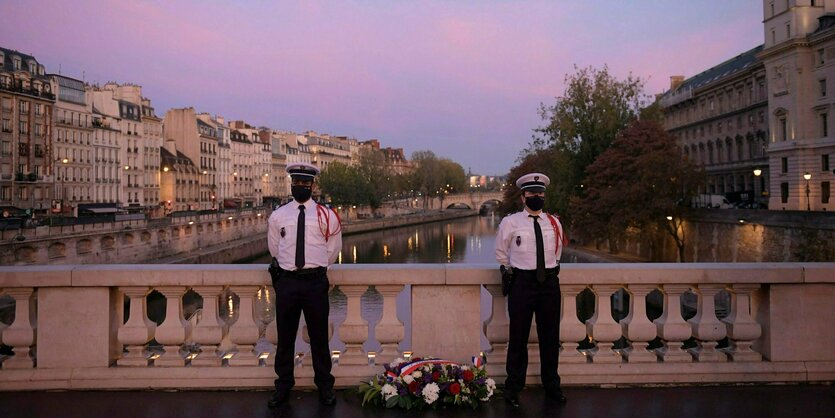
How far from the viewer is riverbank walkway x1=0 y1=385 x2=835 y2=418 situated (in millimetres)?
5543

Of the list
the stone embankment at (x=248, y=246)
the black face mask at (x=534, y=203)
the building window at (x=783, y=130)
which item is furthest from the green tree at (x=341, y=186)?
the black face mask at (x=534, y=203)

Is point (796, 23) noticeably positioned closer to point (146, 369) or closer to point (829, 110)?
point (829, 110)

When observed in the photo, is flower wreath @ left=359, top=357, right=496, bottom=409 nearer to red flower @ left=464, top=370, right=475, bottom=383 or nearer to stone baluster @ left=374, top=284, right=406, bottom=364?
red flower @ left=464, top=370, right=475, bottom=383

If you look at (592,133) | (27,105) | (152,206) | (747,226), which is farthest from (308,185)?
(152,206)

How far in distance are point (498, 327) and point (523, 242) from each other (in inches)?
35.6

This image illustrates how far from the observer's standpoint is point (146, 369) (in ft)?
20.2

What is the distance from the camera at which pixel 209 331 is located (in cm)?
614

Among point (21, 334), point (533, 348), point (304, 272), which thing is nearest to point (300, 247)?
point (304, 272)

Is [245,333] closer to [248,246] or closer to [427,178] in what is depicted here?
[248,246]

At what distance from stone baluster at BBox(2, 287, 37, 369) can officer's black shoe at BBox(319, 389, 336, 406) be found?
8.65 feet

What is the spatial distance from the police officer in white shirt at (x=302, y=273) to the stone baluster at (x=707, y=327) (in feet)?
10.9

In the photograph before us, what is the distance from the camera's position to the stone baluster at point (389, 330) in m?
6.16

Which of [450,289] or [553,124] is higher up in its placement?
[553,124]

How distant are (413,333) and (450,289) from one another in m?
0.52
